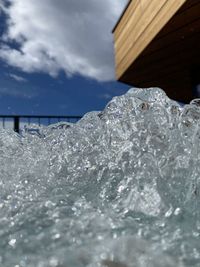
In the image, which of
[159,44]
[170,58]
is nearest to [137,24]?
[159,44]

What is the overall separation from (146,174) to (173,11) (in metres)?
2.75

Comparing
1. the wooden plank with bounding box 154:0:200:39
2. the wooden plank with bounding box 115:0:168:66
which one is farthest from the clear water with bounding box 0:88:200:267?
the wooden plank with bounding box 115:0:168:66

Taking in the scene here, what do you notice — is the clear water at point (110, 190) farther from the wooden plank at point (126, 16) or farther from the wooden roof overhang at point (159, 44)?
the wooden plank at point (126, 16)

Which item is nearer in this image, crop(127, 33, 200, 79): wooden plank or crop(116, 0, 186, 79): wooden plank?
crop(116, 0, 186, 79): wooden plank

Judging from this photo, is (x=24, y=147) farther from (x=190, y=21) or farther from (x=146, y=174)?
(x=190, y=21)

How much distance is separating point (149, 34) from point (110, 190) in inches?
146

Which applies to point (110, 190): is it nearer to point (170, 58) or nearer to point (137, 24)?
point (137, 24)

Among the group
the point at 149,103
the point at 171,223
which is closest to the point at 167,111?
the point at 149,103

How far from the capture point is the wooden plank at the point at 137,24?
4.81m

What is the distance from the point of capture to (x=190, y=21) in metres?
4.38

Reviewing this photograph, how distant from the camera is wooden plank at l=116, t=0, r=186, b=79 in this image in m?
4.16

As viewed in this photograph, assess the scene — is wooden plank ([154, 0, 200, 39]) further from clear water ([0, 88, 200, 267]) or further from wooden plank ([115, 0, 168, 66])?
clear water ([0, 88, 200, 267])

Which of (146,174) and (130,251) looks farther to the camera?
(146,174)

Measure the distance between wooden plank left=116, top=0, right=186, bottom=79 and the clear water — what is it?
5.61ft
